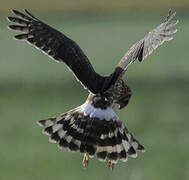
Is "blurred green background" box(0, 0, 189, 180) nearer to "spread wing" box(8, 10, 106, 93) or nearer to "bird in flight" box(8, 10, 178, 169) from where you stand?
"bird in flight" box(8, 10, 178, 169)

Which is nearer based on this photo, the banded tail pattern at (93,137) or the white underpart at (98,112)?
the banded tail pattern at (93,137)

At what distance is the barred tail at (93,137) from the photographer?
11203 millimetres

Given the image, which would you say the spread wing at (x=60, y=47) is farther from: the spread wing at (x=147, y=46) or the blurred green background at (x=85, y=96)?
the blurred green background at (x=85, y=96)

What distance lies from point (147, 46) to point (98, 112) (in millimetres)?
919

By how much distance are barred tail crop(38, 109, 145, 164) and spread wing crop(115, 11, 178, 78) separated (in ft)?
2.08

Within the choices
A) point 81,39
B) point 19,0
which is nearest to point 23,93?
point 81,39

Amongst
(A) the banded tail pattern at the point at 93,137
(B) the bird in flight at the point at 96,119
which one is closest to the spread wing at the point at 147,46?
(B) the bird in flight at the point at 96,119

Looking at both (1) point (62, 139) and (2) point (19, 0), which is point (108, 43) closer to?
(2) point (19, 0)

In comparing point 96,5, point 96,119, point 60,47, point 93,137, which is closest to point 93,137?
point 93,137

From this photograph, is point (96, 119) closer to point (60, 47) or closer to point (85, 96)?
point (60, 47)

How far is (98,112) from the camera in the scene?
451 inches

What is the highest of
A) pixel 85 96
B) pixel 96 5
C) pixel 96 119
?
pixel 96 5

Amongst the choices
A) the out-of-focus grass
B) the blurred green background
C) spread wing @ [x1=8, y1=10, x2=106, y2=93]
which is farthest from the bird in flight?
the out-of-focus grass

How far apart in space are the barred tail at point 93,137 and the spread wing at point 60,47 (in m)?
0.39
